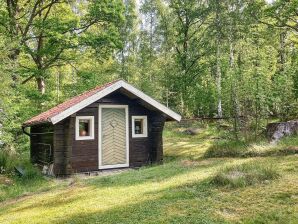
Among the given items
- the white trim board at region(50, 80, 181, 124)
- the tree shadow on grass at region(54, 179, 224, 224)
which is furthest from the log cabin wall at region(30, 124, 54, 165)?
the tree shadow on grass at region(54, 179, 224, 224)

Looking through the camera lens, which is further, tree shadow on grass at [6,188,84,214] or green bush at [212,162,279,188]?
tree shadow on grass at [6,188,84,214]

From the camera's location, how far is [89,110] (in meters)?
13.7

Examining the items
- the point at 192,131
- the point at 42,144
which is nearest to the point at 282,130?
A: the point at 42,144

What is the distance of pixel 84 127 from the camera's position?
14.0 metres

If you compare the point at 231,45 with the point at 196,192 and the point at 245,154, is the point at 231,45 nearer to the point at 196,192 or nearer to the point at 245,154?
the point at 245,154

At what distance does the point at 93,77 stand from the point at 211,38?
11566mm

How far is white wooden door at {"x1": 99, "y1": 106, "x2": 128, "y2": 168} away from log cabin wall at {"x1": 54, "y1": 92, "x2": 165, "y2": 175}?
244 millimetres

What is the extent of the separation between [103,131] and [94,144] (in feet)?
2.17

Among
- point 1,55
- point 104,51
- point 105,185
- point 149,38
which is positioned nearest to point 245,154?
point 105,185

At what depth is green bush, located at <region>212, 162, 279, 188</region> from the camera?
7.07m

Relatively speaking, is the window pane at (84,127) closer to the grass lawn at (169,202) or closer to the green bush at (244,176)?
the grass lawn at (169,202)

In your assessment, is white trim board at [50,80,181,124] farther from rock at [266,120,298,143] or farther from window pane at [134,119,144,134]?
rock at [266,120,298,143]

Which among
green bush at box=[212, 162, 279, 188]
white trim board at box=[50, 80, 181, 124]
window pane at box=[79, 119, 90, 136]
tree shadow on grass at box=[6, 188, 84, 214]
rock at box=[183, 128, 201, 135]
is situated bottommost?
tree shadow on grass at box=[6, 188, 84, 214]

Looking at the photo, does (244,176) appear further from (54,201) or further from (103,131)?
(103,131)
